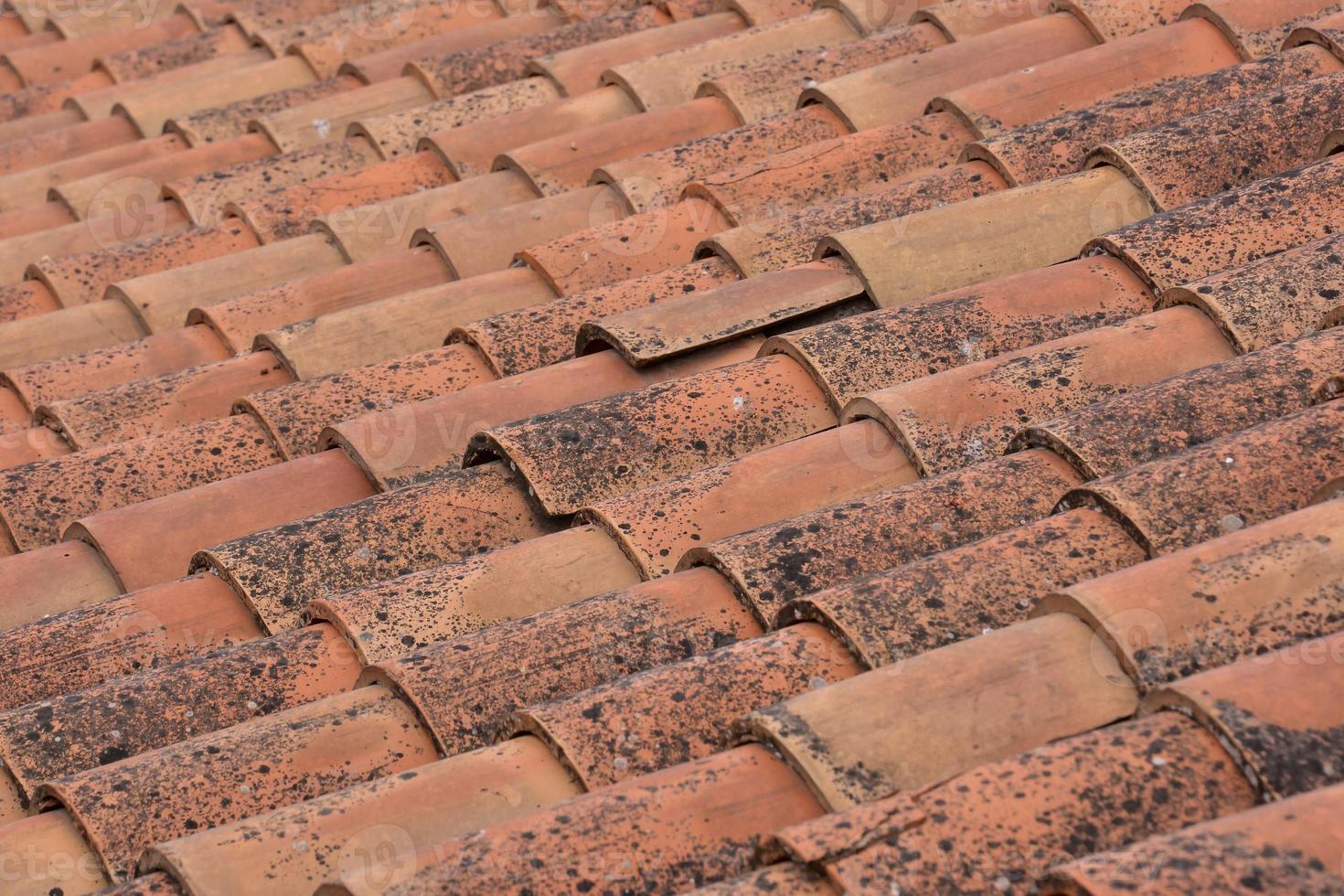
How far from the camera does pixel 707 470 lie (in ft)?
10.3

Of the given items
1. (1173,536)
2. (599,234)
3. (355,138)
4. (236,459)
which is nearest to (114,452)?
(236,459)

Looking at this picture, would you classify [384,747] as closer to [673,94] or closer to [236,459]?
[236,459]

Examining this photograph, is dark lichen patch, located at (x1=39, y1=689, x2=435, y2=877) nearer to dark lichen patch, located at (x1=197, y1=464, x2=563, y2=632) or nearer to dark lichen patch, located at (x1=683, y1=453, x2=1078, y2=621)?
dark lichen patch, located at (x1=197, y1=464, x2=563, y2=632)

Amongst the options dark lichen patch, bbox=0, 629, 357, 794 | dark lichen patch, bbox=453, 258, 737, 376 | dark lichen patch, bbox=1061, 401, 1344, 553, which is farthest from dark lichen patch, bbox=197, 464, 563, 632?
dark lichen patch, bbox=1061, 401, 1344, 553

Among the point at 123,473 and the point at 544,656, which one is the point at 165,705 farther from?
the point at 123,473

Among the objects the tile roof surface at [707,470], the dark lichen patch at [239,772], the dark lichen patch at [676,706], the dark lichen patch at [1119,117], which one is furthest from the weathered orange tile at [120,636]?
the dark lichen patch at [1119,117]

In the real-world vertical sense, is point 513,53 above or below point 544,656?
above

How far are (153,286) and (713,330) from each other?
5.28 feet

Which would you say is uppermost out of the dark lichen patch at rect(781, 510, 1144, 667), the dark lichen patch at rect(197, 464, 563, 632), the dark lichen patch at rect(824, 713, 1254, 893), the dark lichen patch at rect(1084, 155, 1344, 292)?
the dark lichen patch at rect(1084, 155, 1344, 292)

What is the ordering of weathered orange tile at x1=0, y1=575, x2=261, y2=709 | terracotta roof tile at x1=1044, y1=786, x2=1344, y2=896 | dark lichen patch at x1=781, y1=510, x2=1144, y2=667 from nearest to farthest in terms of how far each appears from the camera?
terracotta roof tile at x1=1044, y1=786, x2=1344, y2=896 → dark lichen patch at x1=781, y1=510, x2=1144, y2=667 → weathered orange tile at x1=0, y1=575, x2=261, y2=709

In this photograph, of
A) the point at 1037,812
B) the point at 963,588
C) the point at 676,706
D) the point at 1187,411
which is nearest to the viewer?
the point at 1037,812

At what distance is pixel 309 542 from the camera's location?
315 centimetres

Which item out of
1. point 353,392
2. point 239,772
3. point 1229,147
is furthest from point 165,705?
point 1229,147

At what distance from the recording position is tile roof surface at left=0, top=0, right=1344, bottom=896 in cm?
219
